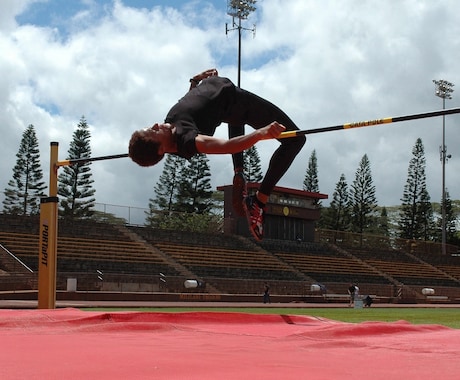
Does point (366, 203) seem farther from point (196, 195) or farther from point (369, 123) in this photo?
point (369, 123)

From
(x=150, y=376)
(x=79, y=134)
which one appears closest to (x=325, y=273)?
(x=79, y=134)

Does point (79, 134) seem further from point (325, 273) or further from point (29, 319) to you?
point (29, 319)

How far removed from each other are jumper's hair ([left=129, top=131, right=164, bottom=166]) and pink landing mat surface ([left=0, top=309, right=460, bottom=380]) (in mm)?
1044

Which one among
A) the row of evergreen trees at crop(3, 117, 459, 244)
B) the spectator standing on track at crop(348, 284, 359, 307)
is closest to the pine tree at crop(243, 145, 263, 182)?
the row of evergreen trees at crop(3, 117, 459, 244)

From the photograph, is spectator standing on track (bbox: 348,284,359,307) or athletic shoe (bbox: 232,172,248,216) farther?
spectator standing on track (bbox: 348,284,359,307)

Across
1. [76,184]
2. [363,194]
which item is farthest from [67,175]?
[363,194]

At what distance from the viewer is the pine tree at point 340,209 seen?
49.4 metres

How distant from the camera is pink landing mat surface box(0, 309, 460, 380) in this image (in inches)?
76.8

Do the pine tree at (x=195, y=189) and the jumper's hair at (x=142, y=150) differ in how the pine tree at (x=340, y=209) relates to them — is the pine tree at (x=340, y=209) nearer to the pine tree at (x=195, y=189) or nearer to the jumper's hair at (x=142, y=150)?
the pine tree at (x=195, y=189)

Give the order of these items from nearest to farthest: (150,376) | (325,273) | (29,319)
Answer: (150,376), (29,319), (325,273)

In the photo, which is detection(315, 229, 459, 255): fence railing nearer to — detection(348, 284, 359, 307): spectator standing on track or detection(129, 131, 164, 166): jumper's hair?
detection(348, 284, 359, 307): spectator standing on track

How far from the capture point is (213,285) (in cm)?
2303

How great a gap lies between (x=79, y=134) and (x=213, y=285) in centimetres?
1774

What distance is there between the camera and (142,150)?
4004 mm
